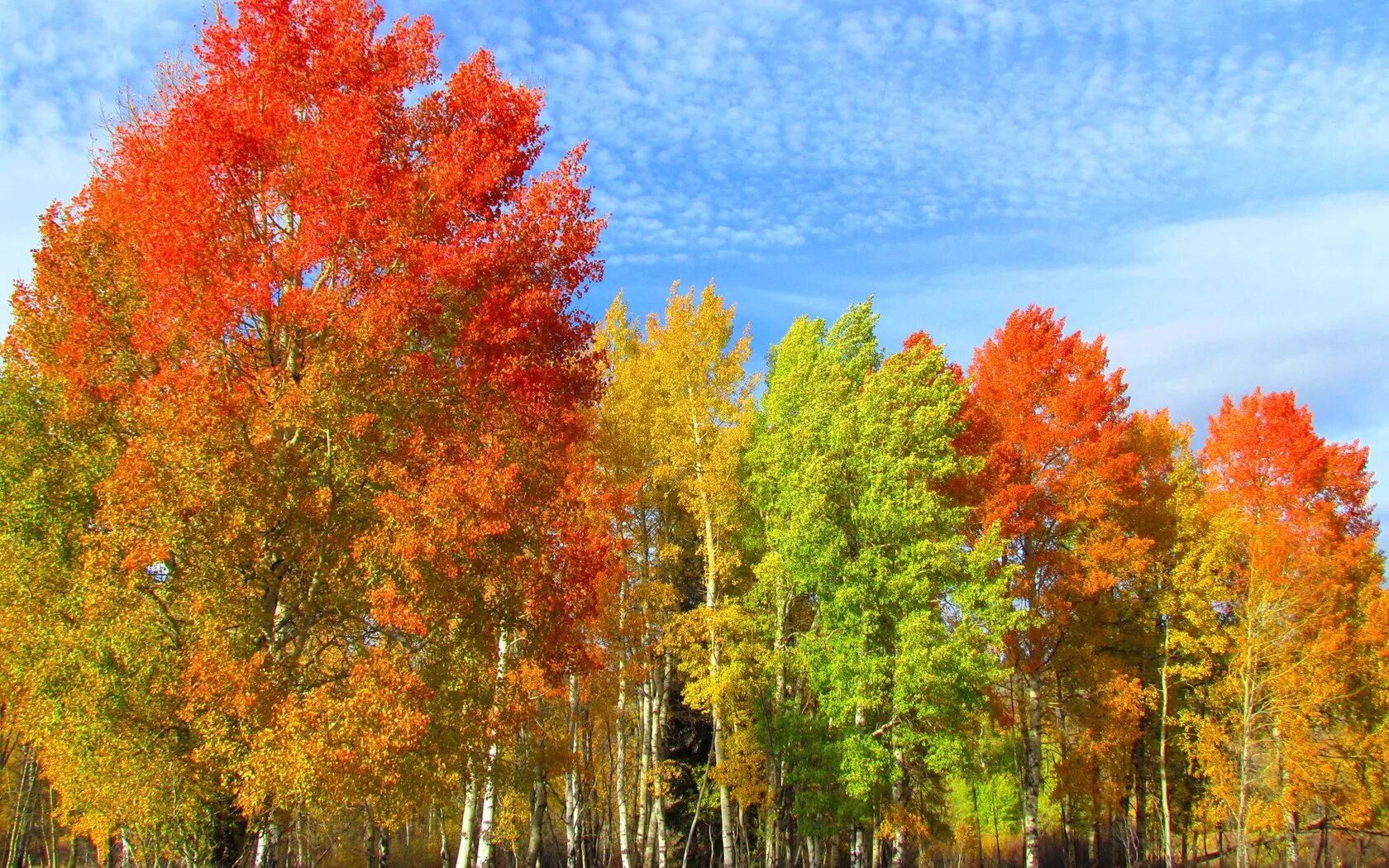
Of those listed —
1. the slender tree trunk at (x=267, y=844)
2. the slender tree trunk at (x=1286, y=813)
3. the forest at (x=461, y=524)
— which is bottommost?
the slender tree trunk at (x=1286, y=813)

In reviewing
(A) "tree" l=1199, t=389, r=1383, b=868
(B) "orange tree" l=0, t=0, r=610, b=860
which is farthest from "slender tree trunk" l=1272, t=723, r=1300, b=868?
(B) "orange tree" l=0, t=0, r=610, b=860

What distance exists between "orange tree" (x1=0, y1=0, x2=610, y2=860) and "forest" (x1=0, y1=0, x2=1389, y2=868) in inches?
1.6

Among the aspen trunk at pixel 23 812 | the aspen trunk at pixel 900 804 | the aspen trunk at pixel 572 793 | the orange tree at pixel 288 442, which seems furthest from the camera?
the aspen trunk at pixel 572 793

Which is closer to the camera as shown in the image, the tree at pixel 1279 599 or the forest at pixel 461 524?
the forest at pixel 461 524

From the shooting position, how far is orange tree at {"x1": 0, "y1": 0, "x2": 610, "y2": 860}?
7.79 meters

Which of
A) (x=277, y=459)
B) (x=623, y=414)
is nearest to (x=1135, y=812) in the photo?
(x=623, y=414)

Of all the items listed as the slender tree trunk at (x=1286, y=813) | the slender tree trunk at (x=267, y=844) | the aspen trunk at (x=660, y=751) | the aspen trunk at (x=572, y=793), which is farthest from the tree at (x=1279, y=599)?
the slender tree trunk at (x=267, y=844)

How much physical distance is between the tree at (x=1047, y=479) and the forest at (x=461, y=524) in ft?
0.40

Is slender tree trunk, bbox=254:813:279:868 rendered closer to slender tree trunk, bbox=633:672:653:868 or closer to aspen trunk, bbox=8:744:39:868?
slender tree trunk, bbox=633:672:653:868

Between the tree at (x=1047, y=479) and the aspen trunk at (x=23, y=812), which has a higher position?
the tree at (x=1047, y=479)

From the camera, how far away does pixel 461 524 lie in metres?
8.73

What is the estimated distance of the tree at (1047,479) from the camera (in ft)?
62.6

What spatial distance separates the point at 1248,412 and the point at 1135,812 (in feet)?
38.5

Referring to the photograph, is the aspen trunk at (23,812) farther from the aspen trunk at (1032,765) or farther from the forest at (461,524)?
the aspen trunk at (1032,765)
